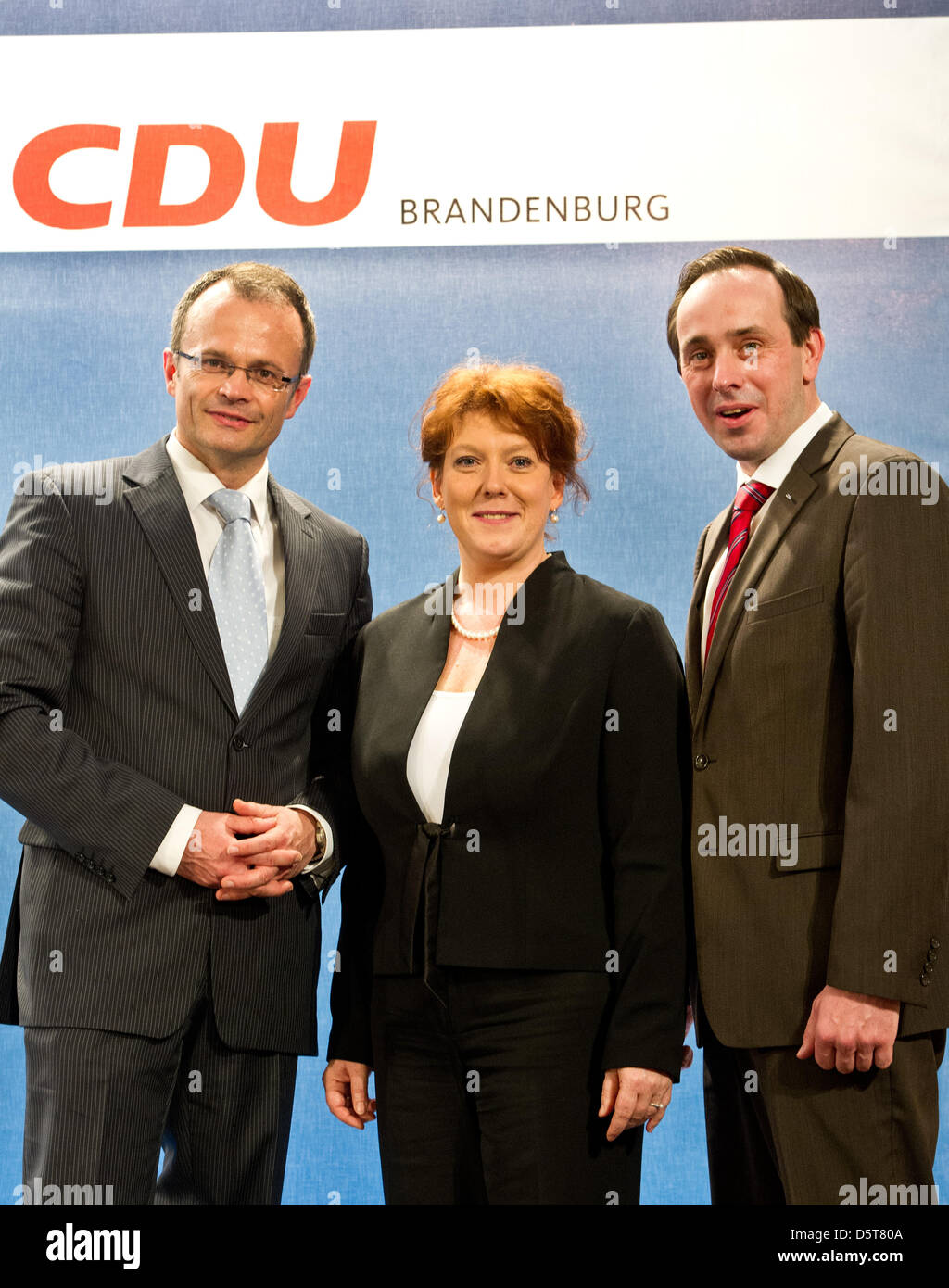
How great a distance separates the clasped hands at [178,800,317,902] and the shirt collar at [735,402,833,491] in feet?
3.76

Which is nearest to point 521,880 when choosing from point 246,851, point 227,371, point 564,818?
point 564,818

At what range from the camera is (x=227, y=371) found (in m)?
2.61

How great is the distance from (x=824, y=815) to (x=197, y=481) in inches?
55.3

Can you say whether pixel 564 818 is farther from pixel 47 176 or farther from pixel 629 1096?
pixel 47 176

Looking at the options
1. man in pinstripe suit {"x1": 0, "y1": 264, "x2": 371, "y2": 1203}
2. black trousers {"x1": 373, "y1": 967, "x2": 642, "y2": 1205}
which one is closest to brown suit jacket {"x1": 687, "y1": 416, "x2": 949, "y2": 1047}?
black trousers {"x1": 373, "y1": 967, "x2": 642, "y2": 1205}

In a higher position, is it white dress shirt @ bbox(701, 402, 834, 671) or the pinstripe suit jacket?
white dress shirt @ bbox(701, 402, 834, 671)

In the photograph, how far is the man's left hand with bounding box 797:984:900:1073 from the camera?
87.8 inches

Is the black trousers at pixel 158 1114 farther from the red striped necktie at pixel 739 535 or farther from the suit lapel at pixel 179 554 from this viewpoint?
the red striped necktie at pixel 739 535

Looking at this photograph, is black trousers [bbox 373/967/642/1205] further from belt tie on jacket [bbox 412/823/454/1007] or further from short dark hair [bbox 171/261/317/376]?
short dark hair [bbox 171/261/317/376]

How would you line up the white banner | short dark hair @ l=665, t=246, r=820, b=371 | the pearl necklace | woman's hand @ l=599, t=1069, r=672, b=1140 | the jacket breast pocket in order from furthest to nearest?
the white banner, short dark hair @ l=665, t=246, r=820, b=371, the pearl necklace, the jacket breast pocket, woman's hand @ l=599, t=1069, r=672, b=1140

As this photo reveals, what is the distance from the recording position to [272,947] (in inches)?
99.0

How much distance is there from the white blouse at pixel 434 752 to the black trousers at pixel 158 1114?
0.61m
